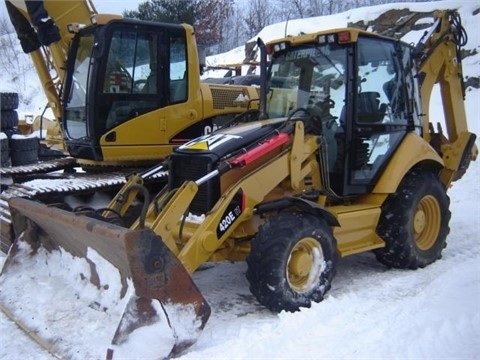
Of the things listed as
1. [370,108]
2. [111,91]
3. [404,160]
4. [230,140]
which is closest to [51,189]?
[111,91]

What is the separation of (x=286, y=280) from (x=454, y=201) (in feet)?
18.8

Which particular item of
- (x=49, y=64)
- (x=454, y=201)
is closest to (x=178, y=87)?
(x=49, y=64)

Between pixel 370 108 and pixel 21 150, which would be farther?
pixel 21 150

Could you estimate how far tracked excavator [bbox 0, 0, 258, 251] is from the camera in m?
6.33

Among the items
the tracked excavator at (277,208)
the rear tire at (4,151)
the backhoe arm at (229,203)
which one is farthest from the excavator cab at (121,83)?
the rear tire at (4,151)

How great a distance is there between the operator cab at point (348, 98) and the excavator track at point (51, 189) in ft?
5.55

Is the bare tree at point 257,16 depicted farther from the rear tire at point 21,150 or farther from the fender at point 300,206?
the fender at point 300,206

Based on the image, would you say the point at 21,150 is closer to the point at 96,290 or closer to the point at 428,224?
→ the point at 96,290

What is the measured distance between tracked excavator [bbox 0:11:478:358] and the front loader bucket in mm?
11

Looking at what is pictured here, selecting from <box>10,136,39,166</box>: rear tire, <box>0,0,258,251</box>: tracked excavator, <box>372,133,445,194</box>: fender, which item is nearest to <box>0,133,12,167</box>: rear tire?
<box>10,136,39,166</box>: rear tire

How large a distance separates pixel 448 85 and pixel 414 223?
79.1 inches

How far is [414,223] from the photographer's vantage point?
18.1ft

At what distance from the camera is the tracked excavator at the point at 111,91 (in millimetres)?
6328

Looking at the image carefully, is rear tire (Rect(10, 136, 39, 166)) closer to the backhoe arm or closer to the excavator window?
the backhoe arm
